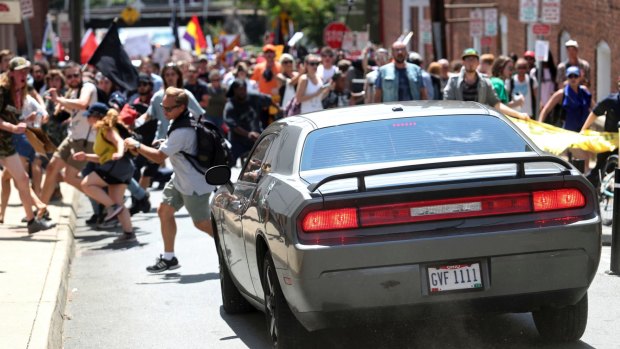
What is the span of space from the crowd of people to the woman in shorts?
1 cm

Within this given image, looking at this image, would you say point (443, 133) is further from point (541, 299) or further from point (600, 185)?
point (600, 185)

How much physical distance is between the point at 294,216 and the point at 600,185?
810 centimetres

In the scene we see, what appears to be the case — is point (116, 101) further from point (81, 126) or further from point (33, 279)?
point (33, 279)

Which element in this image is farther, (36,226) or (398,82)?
(398,82)

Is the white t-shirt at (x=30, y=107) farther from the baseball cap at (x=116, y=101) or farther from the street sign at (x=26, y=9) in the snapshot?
the street sign at (x=26, y=9)

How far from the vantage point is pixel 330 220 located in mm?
7152

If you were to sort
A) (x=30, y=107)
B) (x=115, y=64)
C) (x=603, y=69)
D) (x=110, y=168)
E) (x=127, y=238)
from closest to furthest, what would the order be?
1. (x=127, y=238)
2. (x=110, y=168)
3. (x=30, y=107)
4. (x=115, y=64)
5. (x=603, y=69)

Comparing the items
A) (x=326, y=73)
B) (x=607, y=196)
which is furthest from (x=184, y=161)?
(x=326, y=73)

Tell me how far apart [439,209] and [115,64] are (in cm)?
1180

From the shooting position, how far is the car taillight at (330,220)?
23.4 ft

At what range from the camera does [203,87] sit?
71.8 ft

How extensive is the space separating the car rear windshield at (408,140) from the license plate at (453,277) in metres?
0.81

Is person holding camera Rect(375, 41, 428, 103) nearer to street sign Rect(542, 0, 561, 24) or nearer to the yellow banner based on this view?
the yellow banner

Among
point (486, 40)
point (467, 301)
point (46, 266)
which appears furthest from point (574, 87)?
point (486, 40)
